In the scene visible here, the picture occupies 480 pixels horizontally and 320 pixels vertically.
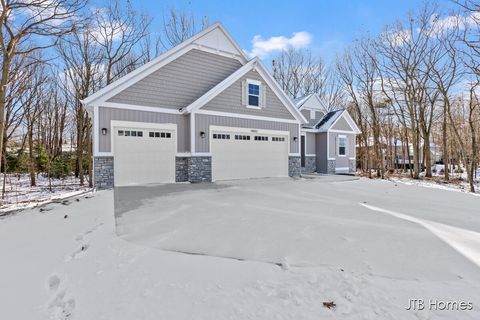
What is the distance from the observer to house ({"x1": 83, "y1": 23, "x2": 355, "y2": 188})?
31.7 ft

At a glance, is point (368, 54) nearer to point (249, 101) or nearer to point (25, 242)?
point (249, 101)

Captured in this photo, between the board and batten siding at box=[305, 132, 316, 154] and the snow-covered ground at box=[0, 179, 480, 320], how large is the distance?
1153cm

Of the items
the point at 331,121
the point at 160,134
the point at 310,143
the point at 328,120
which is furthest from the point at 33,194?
the point at 328,120

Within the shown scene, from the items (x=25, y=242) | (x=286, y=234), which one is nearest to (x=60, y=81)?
(x=25, y=242)

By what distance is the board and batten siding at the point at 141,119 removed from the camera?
9323 mm

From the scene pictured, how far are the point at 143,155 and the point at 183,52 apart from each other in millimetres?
4693

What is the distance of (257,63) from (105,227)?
33.0 ft

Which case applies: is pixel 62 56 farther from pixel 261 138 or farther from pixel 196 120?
pixel 261 138

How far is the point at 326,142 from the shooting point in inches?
674

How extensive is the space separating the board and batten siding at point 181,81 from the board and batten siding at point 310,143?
723cm

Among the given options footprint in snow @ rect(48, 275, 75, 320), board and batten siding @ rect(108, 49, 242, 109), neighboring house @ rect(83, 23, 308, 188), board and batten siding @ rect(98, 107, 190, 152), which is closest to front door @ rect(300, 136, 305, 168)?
neighboring house @ rect(83, 23, 308, 188)

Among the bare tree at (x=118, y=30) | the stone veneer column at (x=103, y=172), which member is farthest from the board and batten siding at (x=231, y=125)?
the bare tree at (x=118, y=30)

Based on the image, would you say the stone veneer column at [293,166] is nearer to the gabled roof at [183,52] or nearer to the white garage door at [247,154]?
the white garage door at [247,154]

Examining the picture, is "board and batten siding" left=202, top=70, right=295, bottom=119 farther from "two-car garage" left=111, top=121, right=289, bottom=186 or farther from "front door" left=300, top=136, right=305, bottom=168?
"front door" left=300, top=136, right=305, bottom=168
